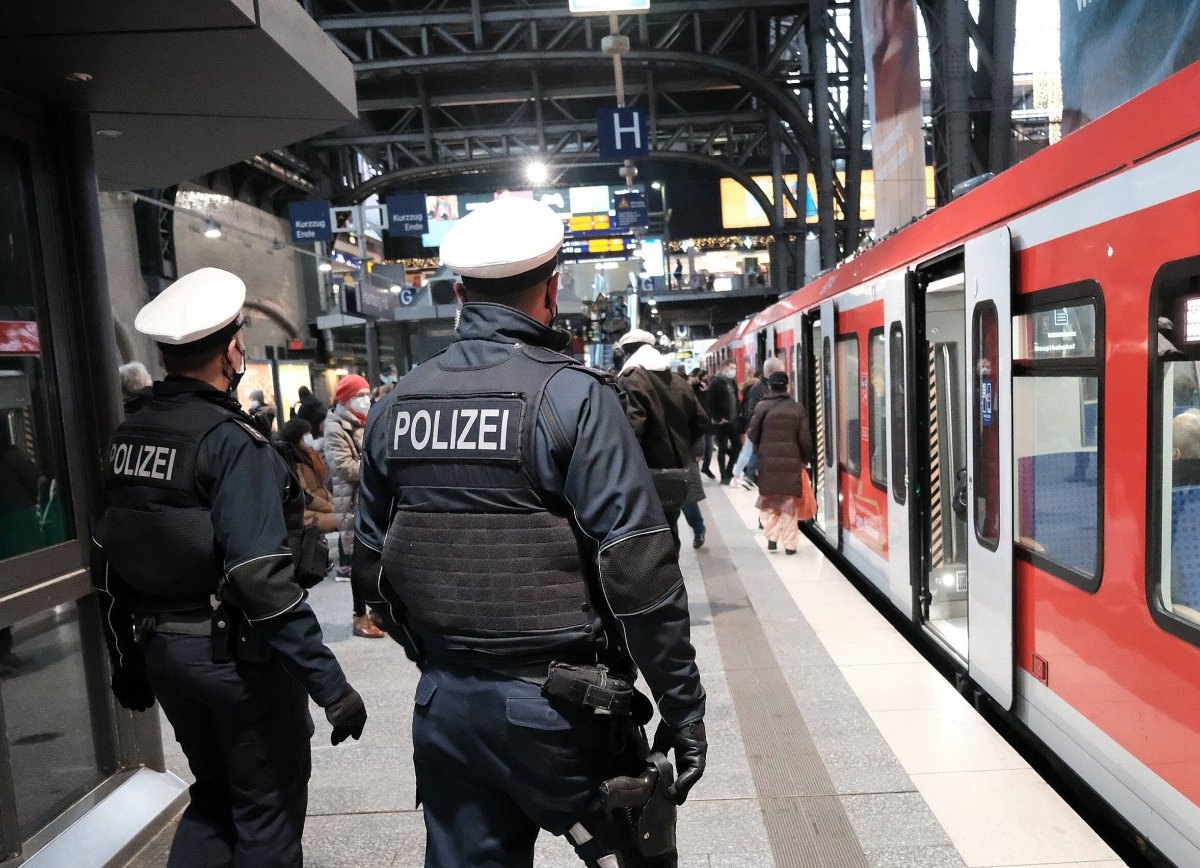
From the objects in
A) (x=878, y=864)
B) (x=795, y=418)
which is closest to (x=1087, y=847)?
(x=878, y=864)

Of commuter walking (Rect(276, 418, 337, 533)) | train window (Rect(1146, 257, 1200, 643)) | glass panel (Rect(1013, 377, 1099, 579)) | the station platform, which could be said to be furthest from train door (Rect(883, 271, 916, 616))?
commuter walking (Rect(276, 418, 337, 533))

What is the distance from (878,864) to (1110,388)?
5.82ft

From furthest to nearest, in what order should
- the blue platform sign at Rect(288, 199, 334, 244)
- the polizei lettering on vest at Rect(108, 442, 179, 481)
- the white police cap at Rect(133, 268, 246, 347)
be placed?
the blue platform sign at Rect(288, 199, 334, 244), the white police cap at Rect(133, 268, 246, 347), the polizei lettering on vest at Rect(108, 442, 179, 481)

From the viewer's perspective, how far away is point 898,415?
6.06 m

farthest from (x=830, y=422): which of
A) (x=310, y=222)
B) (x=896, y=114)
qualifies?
(x=310, y=222)

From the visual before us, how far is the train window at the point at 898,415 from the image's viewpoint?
237 inches

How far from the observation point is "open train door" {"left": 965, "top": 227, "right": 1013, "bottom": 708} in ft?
13.1

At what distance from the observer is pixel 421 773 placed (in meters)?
2.04

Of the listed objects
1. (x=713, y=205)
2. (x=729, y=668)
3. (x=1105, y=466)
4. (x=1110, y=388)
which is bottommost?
(x=729, y=668)

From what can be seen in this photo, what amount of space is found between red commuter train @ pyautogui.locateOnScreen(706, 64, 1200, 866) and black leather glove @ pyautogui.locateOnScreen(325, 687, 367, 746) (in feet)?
7.71

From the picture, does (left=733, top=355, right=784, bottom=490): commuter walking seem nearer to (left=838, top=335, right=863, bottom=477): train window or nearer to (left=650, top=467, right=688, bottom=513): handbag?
(left=838, top=335, right=863, bottom=477): train window

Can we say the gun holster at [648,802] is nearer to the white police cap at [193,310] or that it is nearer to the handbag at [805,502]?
the white police cap at [193,310]

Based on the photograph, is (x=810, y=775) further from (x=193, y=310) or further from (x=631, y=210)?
(x=631, y=210)

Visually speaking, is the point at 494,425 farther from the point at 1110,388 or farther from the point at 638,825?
the point at 1110,388
